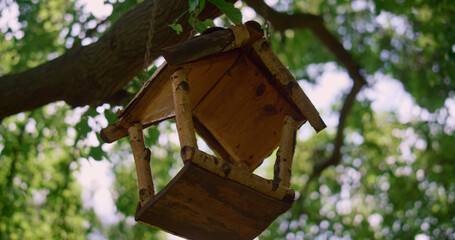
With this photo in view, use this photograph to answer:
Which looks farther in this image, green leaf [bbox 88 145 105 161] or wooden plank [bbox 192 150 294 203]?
green leaf [bbox 88 145 105 161]

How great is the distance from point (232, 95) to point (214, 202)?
666 millimetres

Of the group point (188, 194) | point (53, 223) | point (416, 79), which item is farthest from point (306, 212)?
point (188, 194)

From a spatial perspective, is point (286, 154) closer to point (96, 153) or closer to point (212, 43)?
point (212, 43)

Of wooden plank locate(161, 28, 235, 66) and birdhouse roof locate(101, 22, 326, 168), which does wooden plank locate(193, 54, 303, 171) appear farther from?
wooden plank locate(161, 28, 235, 66)

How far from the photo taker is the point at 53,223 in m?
6.71

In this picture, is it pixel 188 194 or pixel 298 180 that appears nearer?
pixel 188 194

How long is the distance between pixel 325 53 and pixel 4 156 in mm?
4784

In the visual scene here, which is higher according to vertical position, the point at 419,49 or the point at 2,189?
the point at 2,189

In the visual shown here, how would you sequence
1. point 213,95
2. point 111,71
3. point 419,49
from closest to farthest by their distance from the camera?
point 213,95
point 111,71
point 419,49

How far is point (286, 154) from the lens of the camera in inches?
82.8

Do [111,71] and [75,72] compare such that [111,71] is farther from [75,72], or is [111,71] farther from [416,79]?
[416,79]

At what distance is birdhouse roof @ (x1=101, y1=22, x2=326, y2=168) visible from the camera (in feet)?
6.92

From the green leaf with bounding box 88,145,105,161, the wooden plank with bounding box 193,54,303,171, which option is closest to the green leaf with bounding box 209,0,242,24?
the wooden plank with bounding box 193,54,303,171

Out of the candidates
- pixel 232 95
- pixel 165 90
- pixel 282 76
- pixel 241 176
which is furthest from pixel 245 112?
pixel 241 176
